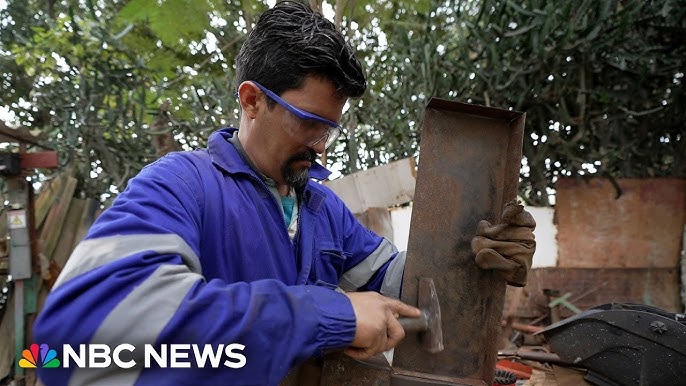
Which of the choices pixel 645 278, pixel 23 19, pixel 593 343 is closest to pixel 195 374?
pixel 593 343

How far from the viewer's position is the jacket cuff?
1288 mm

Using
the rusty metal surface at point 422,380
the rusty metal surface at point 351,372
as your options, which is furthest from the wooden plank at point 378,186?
the rusty metal surface at point 351,372

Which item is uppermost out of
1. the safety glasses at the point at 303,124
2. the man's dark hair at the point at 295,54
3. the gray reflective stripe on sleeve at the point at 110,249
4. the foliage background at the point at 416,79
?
the foliage background at the point at 416,79

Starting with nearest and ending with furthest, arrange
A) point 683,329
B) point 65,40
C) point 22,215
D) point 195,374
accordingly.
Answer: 1. point 195,374
2. point 683,329
3. point 22,215
4. point 65,40

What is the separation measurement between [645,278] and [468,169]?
358cm

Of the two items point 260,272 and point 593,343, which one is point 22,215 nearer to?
point 260,272

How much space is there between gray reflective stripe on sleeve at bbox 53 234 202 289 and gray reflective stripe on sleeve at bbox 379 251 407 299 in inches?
39.3

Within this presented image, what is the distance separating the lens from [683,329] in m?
2.48

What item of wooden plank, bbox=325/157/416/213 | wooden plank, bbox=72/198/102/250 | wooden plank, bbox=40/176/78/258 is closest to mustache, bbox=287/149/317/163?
wooden plank, bbox=325/157/416/213

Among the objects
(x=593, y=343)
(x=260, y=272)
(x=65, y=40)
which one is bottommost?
(x=593, y=343)

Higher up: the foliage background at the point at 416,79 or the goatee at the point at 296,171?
the foliage background at the point at 416,79

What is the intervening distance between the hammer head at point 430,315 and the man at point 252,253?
0.35ft

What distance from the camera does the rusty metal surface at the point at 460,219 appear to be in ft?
6.04

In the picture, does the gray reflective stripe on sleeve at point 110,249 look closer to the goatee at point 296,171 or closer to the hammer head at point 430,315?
the goatee at point 296,171
